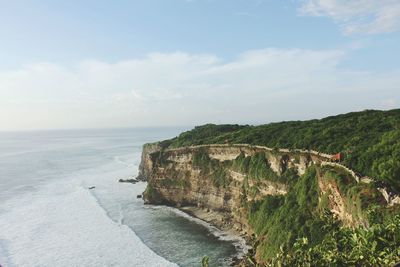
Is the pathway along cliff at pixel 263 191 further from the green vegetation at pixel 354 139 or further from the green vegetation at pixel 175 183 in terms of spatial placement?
the green vegetation at pixel 354 139

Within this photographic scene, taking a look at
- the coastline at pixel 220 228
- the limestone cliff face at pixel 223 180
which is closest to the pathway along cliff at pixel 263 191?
the limestone cliff face at pixel 223 180

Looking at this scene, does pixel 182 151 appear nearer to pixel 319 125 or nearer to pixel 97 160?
pixel 319 125

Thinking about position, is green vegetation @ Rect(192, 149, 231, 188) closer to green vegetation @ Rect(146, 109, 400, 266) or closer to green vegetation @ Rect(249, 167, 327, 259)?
green vegetation @ Rect(146, 109, 400, 266)

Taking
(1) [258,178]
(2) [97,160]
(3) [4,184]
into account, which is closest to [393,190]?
(1) [258,178]

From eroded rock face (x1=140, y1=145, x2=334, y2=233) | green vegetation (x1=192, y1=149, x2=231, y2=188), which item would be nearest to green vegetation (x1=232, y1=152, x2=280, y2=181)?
eroded rock face (x1=140, y1=145, x2=334, y2=233)

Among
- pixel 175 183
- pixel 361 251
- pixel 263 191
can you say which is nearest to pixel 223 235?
pixel 263 191

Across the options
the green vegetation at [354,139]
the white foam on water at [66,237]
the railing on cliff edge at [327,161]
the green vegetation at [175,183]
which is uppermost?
the green vegetation at [354,139]

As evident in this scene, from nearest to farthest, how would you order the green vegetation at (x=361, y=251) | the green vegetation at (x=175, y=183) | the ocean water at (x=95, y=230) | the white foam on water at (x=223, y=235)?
the green vegetation at (x=361, y=251)
the ocean water at (x=95, y=230)
the white foam on water at (x=223, y=235)
the green vegetation at (x=175, y=183)

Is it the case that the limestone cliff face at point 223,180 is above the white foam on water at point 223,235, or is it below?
above
